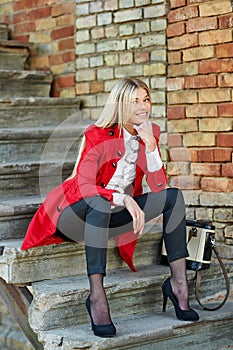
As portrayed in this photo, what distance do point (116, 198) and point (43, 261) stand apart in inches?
17.7

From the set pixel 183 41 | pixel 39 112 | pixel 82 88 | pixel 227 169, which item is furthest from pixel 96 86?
pixel 227 169

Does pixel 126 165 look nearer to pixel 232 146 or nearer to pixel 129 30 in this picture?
pixel 232 146

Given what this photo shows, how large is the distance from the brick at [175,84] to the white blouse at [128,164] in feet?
2.26

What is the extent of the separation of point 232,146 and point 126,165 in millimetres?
675

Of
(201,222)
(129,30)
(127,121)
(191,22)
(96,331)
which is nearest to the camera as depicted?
(96,331)

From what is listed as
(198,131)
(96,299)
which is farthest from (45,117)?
(96,299)

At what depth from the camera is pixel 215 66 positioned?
12.1ft

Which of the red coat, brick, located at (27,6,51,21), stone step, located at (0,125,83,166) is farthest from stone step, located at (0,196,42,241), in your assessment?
brick, located at (27,6,51,21)

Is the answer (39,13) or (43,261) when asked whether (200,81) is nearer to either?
(43,261)

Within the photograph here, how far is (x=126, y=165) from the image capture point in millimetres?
3260

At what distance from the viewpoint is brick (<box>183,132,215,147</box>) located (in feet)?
12.3

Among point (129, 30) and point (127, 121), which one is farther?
point (129, 30)

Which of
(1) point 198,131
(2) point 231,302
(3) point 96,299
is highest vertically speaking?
(1) point 198,131

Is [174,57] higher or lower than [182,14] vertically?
lower
